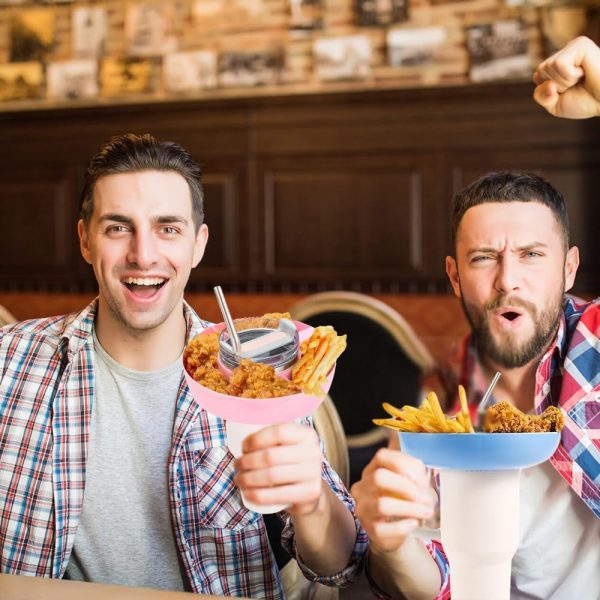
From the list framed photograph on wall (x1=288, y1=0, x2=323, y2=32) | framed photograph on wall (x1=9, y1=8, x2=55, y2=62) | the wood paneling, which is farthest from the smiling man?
framed photograph on wall (x1=9, y1=8, x2=55, y2=62)

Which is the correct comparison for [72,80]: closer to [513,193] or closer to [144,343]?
[144,343]

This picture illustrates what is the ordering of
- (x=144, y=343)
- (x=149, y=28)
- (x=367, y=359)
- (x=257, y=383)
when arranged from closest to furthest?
(x=257, y=383) < (x=144, y=343) < (x=367, y=359) < (x=149, y=28)

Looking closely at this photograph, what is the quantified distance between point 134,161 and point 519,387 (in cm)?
36

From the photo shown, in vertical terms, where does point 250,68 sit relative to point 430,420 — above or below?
above

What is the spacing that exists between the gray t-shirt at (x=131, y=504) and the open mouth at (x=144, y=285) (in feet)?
0.44

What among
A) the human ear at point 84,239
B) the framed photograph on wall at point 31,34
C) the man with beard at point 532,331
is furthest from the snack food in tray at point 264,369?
the framed photograph on wall at point 31,34

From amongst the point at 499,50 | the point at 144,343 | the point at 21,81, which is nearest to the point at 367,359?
the point at 144,343

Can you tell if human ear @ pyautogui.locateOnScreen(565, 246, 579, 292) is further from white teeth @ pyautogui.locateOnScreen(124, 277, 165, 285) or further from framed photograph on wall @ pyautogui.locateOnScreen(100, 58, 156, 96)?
framed photograph on wall @ pyautogui.locateOnScreen(100, 58, 156, 96)

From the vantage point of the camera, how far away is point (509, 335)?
1.85 ft

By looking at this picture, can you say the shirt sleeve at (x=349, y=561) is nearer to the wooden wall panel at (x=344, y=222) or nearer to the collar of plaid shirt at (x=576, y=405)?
the collar of plaid shirt at (x=576, y=405)

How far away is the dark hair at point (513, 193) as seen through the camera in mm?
566

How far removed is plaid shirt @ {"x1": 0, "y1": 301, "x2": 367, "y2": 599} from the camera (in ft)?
2.37

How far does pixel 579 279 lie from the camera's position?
2.52 meters

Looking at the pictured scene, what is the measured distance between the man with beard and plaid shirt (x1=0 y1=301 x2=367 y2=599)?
0.15 meters
